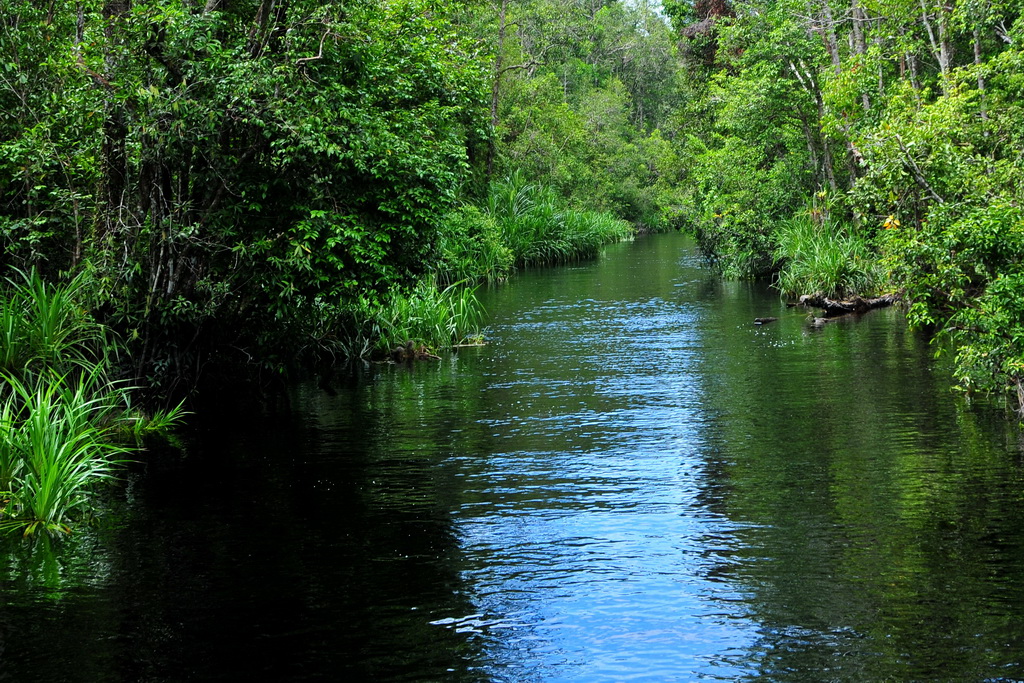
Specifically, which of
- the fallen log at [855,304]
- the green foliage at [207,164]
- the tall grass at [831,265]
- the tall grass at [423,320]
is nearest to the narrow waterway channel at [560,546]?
the green foliage at [207,164]

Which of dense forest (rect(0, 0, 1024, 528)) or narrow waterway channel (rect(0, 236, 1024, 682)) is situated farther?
dense forest (rect(0, 0, 1024, 528))

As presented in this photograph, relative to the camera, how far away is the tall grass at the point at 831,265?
2423 centimetres

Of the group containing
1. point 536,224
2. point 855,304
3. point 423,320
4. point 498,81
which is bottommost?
point 855,304

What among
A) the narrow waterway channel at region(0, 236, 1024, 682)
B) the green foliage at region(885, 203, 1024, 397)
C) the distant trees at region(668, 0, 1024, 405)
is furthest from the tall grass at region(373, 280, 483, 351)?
the green foliage at region(885, 203, 1024, 397)

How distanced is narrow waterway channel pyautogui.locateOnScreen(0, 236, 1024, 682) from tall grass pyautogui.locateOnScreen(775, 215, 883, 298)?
922 cm

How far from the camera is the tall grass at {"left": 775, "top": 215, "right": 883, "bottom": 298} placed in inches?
954

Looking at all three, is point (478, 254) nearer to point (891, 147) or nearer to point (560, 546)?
point (891, 147)

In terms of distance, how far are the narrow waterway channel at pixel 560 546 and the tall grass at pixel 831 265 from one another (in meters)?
9.22

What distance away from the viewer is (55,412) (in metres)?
9.44

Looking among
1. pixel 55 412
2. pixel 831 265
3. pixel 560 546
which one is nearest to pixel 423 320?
pixel 831 265

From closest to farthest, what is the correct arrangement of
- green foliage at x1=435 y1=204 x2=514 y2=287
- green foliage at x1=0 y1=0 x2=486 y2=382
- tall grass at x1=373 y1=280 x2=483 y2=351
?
green foliage at x1=0 y1=0 x2=486 y2=382 < tall grass at x1=373 y1=280 x2=483 y2=351 < green foliage at x1=435 y1=204 x2=514 y2=287

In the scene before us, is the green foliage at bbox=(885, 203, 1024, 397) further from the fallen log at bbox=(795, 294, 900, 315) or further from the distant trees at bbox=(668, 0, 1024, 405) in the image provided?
the fallen log at bbox=(795, 294, 900, 315)

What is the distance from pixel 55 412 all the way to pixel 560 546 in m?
4.84

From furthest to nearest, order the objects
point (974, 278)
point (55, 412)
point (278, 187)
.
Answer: point (278, 187) → point (974, 278) → point (55, 412)
